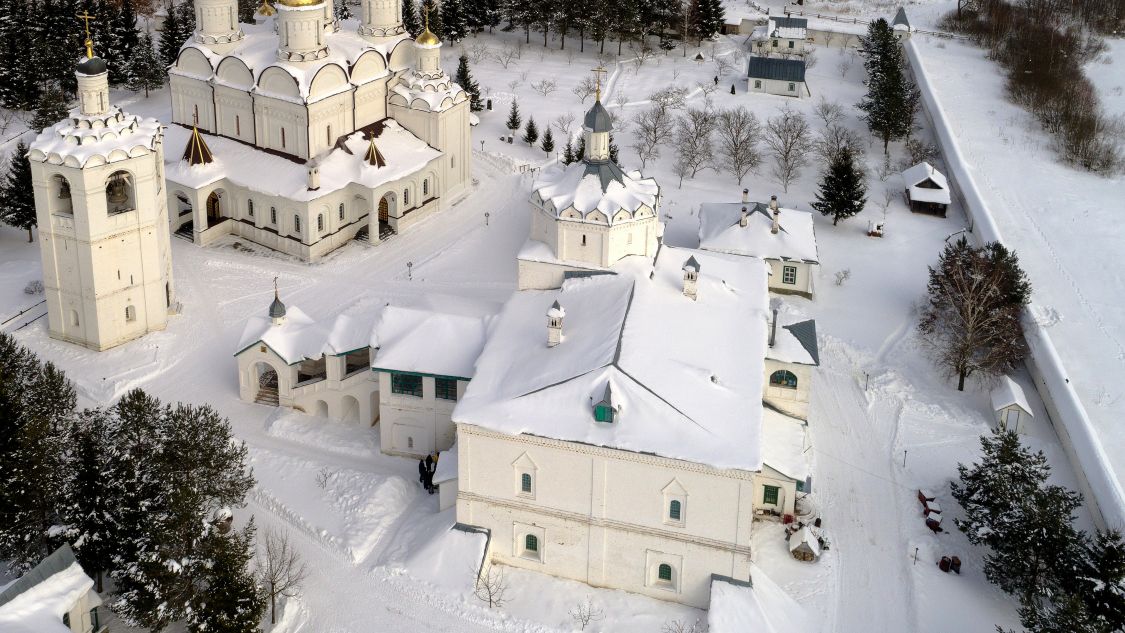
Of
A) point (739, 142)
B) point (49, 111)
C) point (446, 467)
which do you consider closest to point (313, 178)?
point (49, 111)

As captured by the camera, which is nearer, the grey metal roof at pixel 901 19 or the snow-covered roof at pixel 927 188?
the snow-covered roof at pixel 927 188

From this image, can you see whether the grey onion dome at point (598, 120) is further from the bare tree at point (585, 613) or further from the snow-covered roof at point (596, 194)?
the bare tree at point (585, 613)

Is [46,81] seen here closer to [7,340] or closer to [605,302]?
[7,340]

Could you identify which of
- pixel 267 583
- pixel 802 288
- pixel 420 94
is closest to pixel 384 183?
pixel 420 94

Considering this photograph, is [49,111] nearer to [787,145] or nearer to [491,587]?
[787,145]

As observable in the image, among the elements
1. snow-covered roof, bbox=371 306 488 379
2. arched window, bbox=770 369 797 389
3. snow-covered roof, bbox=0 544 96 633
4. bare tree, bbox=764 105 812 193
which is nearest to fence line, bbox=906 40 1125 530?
bare tree, bbox=764 105 812 193

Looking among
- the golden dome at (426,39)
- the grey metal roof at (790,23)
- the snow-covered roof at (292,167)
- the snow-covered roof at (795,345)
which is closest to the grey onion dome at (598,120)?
the snow-covered roof at (795,345)
